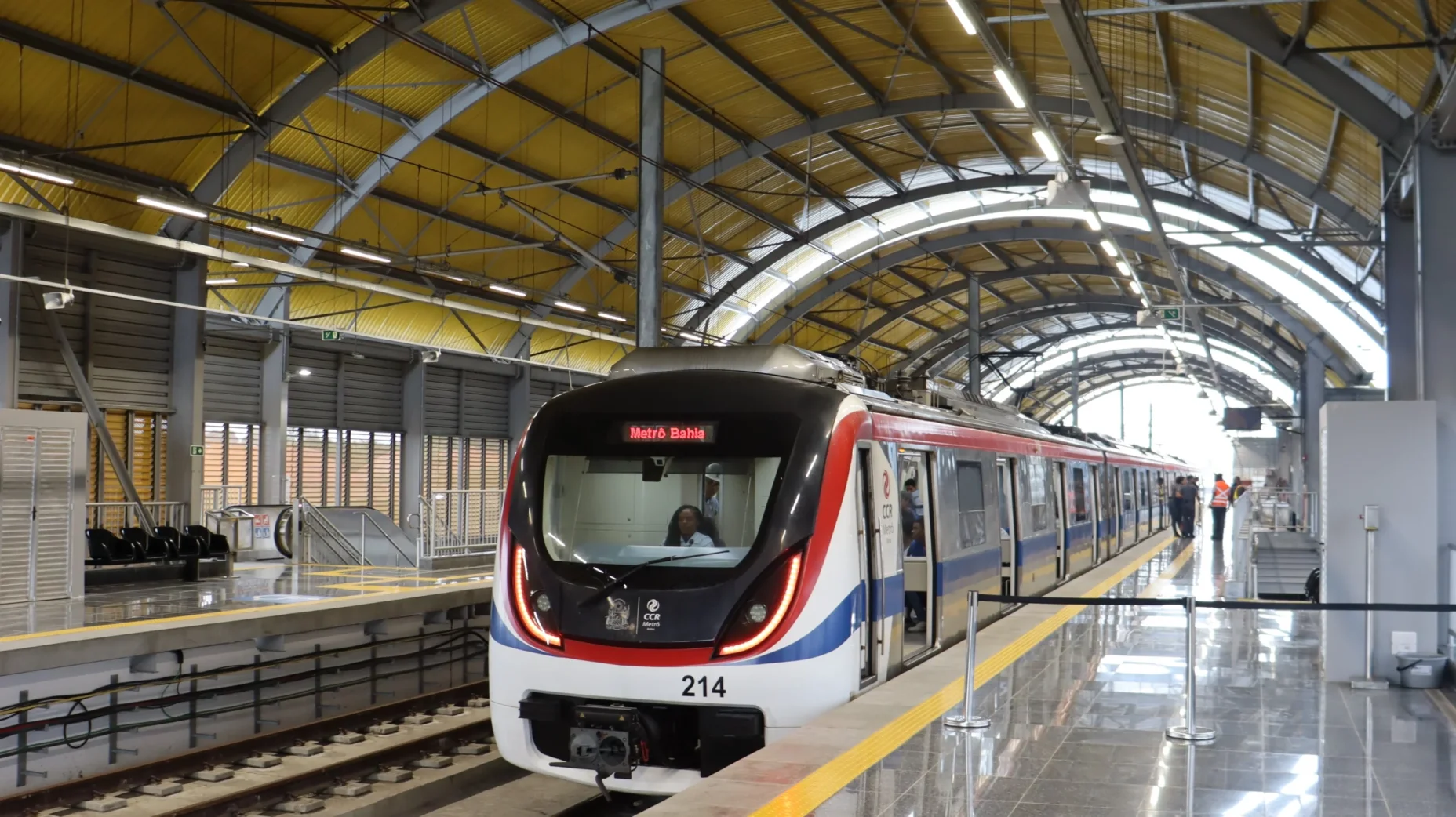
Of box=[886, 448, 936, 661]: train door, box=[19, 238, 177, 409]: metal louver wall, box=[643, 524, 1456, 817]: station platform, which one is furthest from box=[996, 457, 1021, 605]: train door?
box=[19, 238, 177, 409]: metal louver wall

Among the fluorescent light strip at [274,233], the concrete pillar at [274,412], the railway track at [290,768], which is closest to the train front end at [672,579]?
the railway track at [290,768]

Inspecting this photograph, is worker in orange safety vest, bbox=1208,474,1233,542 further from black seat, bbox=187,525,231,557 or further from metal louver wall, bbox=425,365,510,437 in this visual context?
black seat, bbox=187,525,231,557

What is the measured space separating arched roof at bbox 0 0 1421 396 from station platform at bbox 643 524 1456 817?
8.48 meters

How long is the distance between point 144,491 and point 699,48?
1383 centimetres

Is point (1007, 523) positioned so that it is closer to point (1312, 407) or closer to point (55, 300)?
point (55, 300)

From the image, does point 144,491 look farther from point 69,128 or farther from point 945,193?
point 945,193

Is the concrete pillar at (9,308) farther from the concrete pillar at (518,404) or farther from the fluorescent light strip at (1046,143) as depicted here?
the concrete pillar at (518,404)

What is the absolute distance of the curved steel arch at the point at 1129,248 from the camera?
37625mm

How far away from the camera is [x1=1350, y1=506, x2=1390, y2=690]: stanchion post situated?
30.7 ft

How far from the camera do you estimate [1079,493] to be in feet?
64.7

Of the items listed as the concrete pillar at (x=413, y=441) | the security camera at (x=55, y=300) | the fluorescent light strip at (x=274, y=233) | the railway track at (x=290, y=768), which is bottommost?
the railway track at (x=290, y=768)

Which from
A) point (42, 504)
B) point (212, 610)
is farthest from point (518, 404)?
point (212, 610)

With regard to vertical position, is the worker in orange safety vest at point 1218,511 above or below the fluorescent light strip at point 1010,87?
below

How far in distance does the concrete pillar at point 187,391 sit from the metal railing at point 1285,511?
64.8 feet
